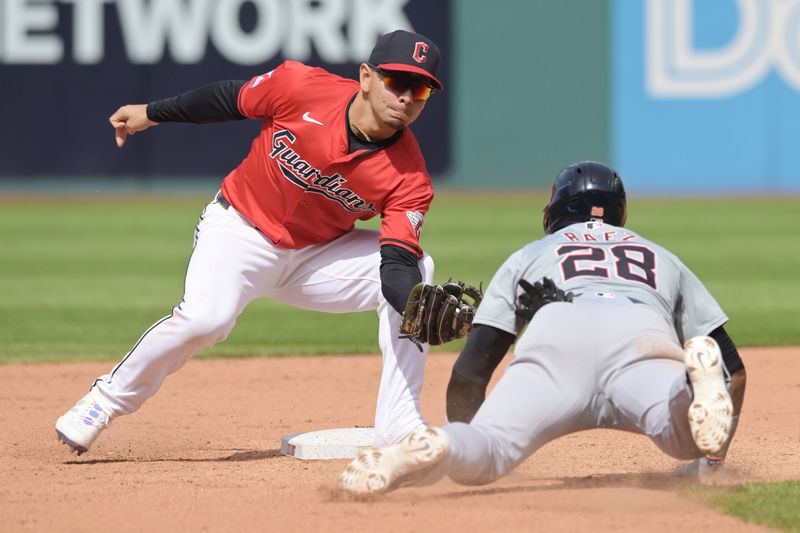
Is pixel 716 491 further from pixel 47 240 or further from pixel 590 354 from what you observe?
pixel 47 240

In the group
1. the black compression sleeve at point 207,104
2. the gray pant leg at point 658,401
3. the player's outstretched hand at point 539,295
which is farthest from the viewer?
the black compression sleeve at point 207,104

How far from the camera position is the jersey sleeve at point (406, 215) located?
4625 millimetres

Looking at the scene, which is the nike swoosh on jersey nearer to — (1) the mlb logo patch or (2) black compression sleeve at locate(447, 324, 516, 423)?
(1) the mlb logo patch

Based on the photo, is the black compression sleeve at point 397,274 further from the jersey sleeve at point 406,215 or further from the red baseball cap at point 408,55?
the red baseball cap at point 408,55

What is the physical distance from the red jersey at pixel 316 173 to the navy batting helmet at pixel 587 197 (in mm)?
652

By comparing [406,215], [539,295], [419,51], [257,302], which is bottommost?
[257,302]

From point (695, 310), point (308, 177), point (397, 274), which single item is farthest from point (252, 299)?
point (695, 310)

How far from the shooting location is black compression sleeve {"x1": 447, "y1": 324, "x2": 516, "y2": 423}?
157 inches

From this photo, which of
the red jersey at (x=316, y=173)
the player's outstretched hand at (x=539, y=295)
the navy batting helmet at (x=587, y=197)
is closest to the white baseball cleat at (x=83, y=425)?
the red jersey at (x=316, y=173)

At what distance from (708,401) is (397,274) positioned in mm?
1485

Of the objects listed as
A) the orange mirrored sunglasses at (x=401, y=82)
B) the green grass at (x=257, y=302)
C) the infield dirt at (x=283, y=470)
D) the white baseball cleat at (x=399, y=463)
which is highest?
the orange mirrored sunglasses at (x=401, y=82)

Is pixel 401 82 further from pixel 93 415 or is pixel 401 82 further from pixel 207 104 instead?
pixel 93 415

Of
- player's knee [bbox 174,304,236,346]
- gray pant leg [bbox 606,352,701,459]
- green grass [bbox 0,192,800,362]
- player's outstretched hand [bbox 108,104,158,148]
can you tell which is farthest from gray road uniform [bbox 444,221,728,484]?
green grass [bbox 0,192,800,362]

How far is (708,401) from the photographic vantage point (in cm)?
345
